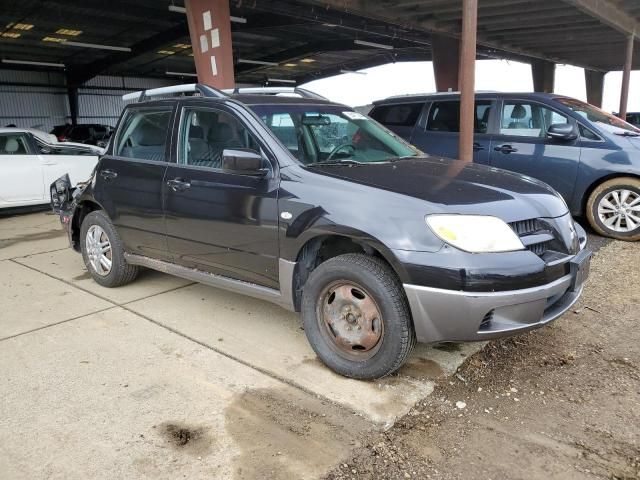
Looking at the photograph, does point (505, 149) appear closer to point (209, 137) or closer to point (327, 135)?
point (327, 135)

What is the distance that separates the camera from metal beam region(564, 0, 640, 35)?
13422 mm

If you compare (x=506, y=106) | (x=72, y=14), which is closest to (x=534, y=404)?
(x=506, y=106)

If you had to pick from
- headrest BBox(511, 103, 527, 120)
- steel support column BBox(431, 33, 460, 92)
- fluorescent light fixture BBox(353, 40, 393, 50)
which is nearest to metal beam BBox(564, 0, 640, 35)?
steel support column BBox(431, 33, 460, 92)

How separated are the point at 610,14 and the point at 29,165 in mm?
15780

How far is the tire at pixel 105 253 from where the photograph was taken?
15.3 ft

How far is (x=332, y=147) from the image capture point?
147 inches

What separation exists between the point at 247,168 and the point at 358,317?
1.16 meters

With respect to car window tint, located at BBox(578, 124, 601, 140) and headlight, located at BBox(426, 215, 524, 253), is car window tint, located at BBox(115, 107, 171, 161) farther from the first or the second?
car window tint, located at BBox(578, 124, 601, 140)

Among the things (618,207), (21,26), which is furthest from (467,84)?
(21,26)

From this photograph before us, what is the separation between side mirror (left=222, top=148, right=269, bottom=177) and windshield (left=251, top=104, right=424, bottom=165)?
287 millimetres

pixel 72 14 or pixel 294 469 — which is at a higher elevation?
pixel 72 14

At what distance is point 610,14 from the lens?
596 inches

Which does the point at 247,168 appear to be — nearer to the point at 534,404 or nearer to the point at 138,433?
the point at 138,433

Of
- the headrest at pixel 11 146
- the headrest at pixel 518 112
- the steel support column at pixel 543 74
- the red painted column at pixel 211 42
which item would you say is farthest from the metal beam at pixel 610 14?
the headrest at pixel 11 146
